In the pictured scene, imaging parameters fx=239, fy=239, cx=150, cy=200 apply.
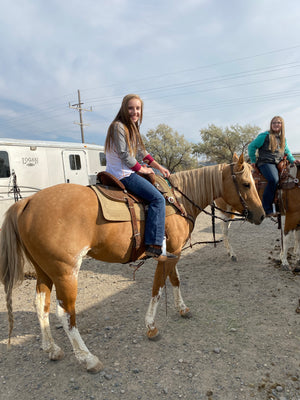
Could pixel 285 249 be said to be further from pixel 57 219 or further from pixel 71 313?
pixel 57 219

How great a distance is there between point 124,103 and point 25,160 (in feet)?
25.0

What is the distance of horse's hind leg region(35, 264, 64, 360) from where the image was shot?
9.37ft

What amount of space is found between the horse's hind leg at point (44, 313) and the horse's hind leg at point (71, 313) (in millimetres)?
397

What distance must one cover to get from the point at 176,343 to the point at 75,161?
9175 millimetres

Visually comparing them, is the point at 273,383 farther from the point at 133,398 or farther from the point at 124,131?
the point at 124,131

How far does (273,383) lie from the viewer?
7.70 ft

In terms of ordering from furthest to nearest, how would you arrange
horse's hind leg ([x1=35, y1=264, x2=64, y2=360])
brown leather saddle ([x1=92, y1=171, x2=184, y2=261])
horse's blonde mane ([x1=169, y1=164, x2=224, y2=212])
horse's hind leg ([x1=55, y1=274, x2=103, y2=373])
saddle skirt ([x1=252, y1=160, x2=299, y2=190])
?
saddle skirt ([x1=252, y1=160, x2=299, y2=190]) → horse's blonde mane ([x1=169, y1=164, x2=224, y2=212]) → horse's hind leg ([x1=35, y1=264, x2=64, y2=360]) → brown leather saddle ([x1=92, y1=171, x2=184, y2=261]) → horse's hind leg ([x1=55, y1=274, x2=103, y2=373])

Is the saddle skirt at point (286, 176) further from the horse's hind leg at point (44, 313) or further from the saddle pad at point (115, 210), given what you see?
the horse's hind leg at point (44, 313)

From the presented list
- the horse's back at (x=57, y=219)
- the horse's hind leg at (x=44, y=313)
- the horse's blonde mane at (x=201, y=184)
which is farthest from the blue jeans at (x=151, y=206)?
the horse's hind leg at (x=44, y=313)

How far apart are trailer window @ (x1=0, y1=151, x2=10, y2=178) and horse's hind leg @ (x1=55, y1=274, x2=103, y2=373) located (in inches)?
292

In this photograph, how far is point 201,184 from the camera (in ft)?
11.1

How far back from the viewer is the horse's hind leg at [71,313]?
251 cm

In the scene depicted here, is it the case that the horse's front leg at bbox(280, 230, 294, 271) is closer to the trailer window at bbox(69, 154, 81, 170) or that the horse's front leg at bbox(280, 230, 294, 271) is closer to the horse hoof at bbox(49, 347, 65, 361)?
the horse hoof at bbox(49, 347, 65, 361)

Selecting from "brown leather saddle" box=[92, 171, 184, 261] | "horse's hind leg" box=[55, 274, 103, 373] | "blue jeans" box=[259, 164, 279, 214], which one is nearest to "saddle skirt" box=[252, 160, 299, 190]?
"blue jeans" box=[259, 164, 279, 214]
